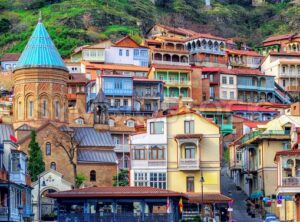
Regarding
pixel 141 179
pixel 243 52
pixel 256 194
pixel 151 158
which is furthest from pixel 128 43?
pixel 141 179

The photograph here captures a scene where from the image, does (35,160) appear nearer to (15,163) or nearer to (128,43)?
(15,163)

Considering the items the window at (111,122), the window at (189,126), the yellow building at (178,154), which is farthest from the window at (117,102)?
the window at (189,126)

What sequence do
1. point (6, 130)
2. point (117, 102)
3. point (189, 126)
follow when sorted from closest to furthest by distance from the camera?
1. point (189, 126)
2. point (6, 130)
3. point (117, 102)

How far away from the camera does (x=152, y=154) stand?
80812 mm

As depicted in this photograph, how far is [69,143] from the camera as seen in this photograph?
309 ft

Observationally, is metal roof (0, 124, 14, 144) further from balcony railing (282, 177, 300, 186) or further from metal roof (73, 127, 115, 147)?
balcony railing (282, 177, 300, 186)

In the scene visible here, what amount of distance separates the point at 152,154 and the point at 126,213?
15662mm

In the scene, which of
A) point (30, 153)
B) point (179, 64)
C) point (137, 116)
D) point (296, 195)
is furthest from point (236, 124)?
point (296, 195)

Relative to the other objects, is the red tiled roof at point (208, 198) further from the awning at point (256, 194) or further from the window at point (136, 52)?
the window at point (136, 52)

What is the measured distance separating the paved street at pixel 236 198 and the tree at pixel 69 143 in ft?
43.7

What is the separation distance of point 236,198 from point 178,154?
8.71m

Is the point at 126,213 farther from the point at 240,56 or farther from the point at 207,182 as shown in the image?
the point at 240,56

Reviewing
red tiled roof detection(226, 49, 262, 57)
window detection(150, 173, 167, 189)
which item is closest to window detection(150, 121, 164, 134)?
window detection(150, 173, 167, 189)

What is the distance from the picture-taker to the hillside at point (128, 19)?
159 m
